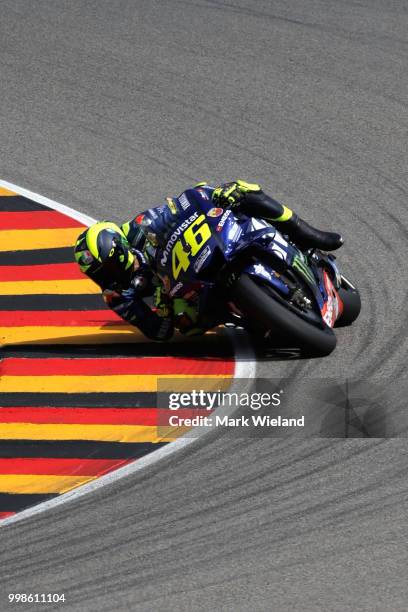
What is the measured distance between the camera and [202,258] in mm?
10500

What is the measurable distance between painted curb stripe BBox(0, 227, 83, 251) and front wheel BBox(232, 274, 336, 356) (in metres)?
3.21

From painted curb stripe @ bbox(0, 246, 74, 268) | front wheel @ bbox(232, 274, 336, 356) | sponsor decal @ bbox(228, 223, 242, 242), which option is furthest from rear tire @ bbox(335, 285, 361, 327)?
painted curb stripe @ bbox(0, 246, 74, 268)

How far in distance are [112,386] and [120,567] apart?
8.36 feet

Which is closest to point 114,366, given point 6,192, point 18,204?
point 18,204

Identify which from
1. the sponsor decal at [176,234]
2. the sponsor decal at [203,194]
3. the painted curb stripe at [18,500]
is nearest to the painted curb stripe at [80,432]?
the painted curb stripe at [18,500]

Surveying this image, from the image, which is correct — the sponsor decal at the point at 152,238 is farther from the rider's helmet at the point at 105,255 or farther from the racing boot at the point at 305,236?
the racing boot at the point at 305,236

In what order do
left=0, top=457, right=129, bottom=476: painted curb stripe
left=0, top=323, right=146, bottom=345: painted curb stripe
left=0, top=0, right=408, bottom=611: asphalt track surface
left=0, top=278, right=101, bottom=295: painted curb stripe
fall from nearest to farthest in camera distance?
1. left=0, top=0, right=408, bottom=611: asphalt track surface
2. left=0, top=457, right=129, bottom=476: painted curb stripe
3. left=0, top=323, right=146, bottom=345: painted curb stripe
4. left=0, top=278, right=101, bottom=295: painted curb stripe

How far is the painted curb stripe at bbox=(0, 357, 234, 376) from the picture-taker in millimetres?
10633

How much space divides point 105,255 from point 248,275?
49.4 inches

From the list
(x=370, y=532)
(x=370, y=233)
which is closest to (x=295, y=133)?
(x=370, y=233)

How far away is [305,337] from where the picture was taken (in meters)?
10.4

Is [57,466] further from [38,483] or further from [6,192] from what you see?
[6,192]

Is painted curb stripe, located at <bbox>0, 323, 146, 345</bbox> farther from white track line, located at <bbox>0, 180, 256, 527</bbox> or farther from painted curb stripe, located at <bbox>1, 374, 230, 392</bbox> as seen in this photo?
white track line, located at <bbox>0, 180, 256, 527</bbox>

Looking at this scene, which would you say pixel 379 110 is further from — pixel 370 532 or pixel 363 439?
pixel 370 532
